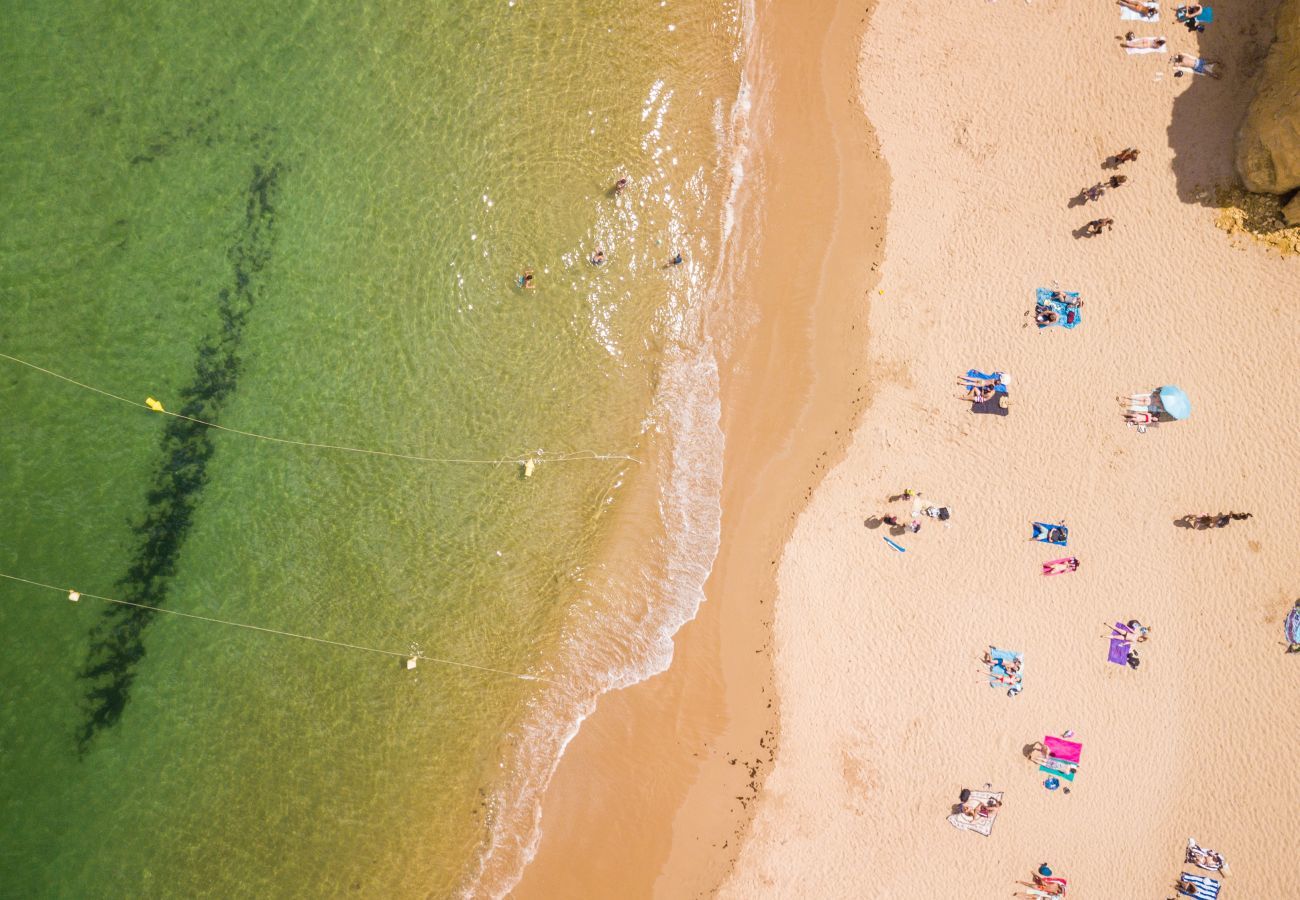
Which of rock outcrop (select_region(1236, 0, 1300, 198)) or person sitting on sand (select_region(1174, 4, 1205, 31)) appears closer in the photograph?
rock outcrop (select_region(1236, 0, 1300, 198))

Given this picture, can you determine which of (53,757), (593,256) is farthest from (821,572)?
(53,757)

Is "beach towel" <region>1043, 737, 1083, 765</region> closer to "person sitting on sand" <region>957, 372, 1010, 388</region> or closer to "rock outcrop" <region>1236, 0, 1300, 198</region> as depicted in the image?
"person sitting on sand" <region>957, 372, 1010, 388</region>

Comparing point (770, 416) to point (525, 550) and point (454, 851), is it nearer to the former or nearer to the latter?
point (525, 550)

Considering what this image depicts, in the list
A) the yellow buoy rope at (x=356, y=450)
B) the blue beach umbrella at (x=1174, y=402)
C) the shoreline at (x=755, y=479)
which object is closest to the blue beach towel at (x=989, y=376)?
the shoreline at (x=755, y=479)

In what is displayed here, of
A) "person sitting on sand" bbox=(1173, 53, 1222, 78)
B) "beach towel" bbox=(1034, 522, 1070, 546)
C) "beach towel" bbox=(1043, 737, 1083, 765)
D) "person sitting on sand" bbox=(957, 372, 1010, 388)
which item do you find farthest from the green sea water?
"person sitting on sand" bbox=(1173, 53, 1222, 78)

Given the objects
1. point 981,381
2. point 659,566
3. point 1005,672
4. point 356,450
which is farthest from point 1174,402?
point 356,450

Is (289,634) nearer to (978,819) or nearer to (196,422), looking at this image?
(196,422)

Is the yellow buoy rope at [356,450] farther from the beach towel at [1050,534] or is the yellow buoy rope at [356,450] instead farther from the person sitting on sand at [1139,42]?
the person sitting on sand at [1139,42]
